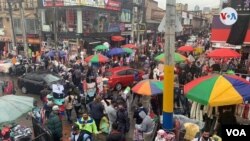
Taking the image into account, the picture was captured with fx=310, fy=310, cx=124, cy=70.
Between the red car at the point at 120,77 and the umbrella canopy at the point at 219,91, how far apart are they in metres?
9.80

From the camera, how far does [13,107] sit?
9453mm

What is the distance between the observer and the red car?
18753 millimetres

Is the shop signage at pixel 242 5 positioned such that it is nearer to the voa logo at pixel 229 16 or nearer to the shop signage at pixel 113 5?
the voa logo at pixel 229 16

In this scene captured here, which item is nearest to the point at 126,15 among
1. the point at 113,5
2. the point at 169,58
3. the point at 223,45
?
the point at 113,5

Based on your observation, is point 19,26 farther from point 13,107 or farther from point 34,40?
point 13,107

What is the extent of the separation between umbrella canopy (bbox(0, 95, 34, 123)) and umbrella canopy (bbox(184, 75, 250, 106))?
502cm

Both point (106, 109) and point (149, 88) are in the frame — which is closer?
point (106, 109)

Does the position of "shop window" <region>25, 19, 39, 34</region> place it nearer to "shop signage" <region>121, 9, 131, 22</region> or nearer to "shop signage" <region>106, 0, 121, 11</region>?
"shop signage" <region>106, 0, 121, 11</region>

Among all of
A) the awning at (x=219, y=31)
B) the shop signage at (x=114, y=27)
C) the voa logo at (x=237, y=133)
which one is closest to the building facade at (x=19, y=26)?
the shop signage at (x=114, y=27)

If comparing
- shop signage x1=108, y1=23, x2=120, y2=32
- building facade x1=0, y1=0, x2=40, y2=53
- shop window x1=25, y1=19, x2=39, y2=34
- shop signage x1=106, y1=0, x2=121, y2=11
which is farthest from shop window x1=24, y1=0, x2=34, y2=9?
shop signage x1=108, y1=23, x2=120, y2=32

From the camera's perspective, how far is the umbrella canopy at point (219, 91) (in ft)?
26.5

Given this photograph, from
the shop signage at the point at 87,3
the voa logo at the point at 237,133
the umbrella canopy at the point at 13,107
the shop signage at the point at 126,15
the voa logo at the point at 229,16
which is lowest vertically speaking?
the umbrella canopy at the point at 13,107

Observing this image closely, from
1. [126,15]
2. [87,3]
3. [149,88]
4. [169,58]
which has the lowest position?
[149,88]

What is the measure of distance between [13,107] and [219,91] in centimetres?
606
